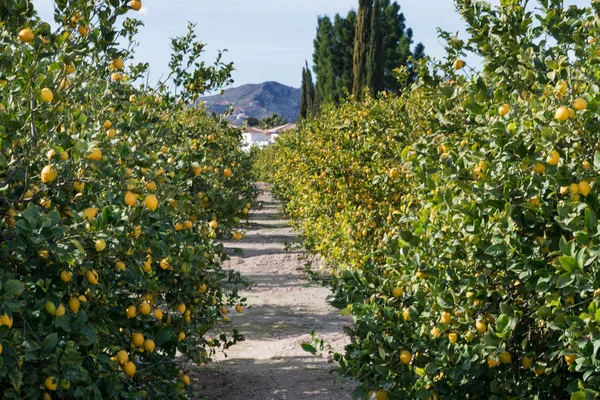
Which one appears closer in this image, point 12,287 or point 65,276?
point 12,287

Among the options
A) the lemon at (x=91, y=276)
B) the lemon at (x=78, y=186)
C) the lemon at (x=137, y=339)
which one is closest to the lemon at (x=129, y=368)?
the lemon at (x=137, y=339)

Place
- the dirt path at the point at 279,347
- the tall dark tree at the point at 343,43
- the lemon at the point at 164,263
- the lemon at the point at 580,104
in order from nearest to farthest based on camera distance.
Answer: the lemon at the point at 580,104 < the lemon at the point at 164,263 < the dirt path at the point at 279,347 < the tall dark tree at the point at 343,43

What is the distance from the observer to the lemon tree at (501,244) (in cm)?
233

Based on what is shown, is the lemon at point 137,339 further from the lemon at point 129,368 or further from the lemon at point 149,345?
the lemon at point 129,368

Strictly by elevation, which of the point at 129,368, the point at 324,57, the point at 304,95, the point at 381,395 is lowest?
the point at 381,395

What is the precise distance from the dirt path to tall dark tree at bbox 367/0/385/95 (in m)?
11.5

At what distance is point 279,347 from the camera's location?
6965 millimetres

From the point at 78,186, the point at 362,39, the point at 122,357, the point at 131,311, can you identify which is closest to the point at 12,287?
the point at 78,186

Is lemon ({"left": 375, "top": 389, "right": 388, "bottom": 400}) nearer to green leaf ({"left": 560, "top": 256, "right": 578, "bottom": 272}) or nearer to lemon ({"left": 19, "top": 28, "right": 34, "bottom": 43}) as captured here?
green leaf ({"left": 560, "top": 256, "right": 578, "bottom": 272})

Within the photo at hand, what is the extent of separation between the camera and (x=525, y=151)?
2463 mm

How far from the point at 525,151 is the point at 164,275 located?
2.22 meters

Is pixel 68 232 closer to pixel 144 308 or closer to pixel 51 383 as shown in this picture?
pixel 51 383

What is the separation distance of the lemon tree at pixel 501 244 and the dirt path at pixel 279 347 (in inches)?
40.7

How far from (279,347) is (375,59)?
57.1ft
